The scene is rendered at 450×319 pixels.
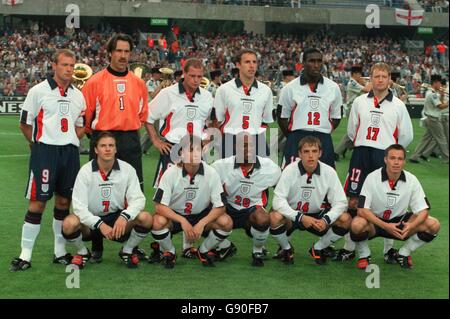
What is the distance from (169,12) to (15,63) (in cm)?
1138

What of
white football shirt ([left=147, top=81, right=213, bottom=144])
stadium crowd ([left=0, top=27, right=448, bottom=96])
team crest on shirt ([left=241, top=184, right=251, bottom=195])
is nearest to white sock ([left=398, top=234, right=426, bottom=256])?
team crest on shirt ([left=241, top=184, right=251, bottom=195])

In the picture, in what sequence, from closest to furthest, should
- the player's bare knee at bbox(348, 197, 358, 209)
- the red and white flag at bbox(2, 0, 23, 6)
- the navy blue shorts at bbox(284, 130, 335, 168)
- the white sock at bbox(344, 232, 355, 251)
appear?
the white sock at bbox(344, 232, 355, 251) → the player's bare knee at bbox(348, 197, 358, 209) → the navy blue shorts at bbox(284, 130, 335, 168) → the red and white flag at bbox(2, 0, 23, 6)

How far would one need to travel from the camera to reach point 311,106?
26.5 ft

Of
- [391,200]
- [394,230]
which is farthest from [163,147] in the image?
[394,230]

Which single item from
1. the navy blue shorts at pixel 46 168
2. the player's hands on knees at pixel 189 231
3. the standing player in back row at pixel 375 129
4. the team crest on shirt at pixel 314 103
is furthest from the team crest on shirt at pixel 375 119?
the navy blue shorts at pixel 46 168

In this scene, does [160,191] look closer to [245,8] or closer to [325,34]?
[245,8]

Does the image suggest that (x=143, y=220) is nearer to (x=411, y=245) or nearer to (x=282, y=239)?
(x=282, y=239)

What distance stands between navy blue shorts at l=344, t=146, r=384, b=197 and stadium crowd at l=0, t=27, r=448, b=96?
20.6 m

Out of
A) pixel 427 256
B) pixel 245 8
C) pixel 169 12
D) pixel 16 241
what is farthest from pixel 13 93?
pixel 427 256

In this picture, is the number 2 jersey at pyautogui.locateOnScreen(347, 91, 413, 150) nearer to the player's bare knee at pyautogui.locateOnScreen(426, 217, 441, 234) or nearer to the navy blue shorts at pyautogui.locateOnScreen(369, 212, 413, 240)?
the navy blue shorts at pyautogui.locateOnScreen(369, 212, 413, 240)

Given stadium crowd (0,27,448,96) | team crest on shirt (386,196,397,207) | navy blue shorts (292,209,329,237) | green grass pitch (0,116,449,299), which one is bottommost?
green grass pitch (0,116,449,299)

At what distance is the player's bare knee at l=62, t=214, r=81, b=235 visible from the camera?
22.0 feet

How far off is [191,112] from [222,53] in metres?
29.7

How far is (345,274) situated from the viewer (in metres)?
6.93
